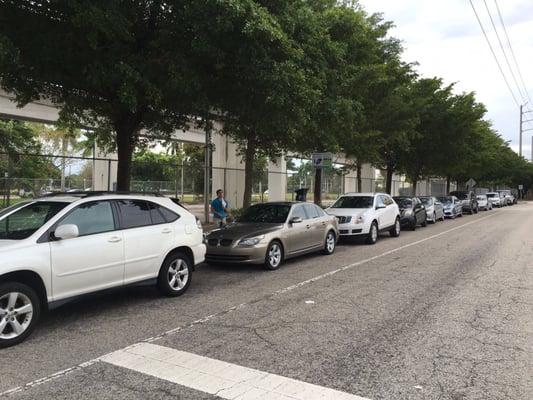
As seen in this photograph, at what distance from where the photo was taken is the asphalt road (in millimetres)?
4316

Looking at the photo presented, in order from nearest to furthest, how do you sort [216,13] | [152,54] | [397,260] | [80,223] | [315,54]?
[80,223]
[216,13]
[152,54]
[315,54]
[397,260]

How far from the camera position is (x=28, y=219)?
20.6 ft

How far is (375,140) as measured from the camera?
68.7ft

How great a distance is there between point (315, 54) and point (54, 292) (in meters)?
7.15

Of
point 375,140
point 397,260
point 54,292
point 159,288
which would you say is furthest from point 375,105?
point 54,292

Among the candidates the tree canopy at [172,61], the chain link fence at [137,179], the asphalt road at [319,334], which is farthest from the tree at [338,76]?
the chain link fence at [137,179]

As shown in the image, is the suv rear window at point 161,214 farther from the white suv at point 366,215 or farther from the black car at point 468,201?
the black car at point 468,201

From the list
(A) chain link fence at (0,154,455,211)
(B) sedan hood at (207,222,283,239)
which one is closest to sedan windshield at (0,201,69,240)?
(B) sedan hood at (207,222,283,239)

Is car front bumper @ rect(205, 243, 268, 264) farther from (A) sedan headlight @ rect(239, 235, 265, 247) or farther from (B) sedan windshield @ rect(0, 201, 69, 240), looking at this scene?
(B) sedan windshield @ rect(0, 201, 69, 240)

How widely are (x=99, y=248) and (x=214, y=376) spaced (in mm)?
Result: 2661

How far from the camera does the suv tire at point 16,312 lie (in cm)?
524

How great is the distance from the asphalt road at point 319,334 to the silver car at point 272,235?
0.43 m

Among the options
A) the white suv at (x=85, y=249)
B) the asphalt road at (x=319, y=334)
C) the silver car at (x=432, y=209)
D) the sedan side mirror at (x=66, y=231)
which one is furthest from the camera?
the silver car at (x=432, y=209)

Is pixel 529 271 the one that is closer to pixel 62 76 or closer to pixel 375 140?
pixel 62 76
